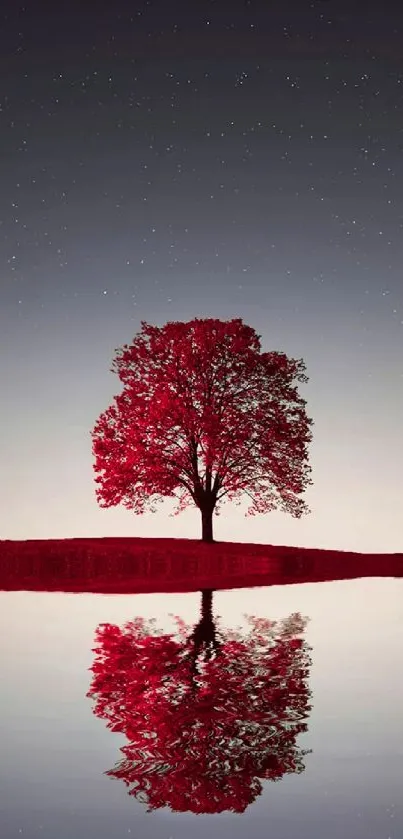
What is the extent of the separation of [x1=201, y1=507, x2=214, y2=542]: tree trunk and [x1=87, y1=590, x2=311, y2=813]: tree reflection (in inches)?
1107

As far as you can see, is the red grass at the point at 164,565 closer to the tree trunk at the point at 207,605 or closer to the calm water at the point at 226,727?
the tree trunk at the point at 207,605

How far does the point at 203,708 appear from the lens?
14531mm

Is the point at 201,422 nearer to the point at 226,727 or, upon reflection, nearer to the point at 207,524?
the point at 207,524

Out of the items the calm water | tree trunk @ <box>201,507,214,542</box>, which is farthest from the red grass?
the calm water

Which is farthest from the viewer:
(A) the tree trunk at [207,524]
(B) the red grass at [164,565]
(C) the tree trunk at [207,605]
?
(A) the tree trunk at [207,524]

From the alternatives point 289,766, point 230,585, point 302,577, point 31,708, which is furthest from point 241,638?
point 302,577

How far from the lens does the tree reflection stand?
1086cm

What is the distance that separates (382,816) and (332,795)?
0.78m

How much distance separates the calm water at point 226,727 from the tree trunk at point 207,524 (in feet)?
85.7

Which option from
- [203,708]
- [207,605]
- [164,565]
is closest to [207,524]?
[164,565]

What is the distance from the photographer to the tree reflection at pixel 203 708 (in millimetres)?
10859

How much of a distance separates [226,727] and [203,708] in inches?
49.9

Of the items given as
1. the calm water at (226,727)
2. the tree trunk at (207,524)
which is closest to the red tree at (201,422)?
the tree trunk at (207,524)

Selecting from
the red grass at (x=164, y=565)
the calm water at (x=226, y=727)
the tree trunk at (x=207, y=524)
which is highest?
the tree trunk at (x=207, y=524)
